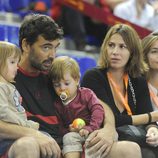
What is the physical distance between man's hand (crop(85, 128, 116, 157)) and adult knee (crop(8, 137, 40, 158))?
42 cm

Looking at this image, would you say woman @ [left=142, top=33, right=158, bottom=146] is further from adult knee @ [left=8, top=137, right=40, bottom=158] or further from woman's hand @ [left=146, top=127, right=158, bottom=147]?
adult knee @ [left=8, top=137, right=40, bottom=158]

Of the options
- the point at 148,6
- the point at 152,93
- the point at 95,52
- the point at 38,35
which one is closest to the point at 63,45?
the point at 95,52

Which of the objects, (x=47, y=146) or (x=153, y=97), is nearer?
(x=47, y=146)

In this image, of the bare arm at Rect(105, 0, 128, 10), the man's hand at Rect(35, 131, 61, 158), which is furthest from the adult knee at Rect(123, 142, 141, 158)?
the bare arm at Rect(105, 0, 128, 10)

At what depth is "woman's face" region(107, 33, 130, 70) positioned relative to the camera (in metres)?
4.20

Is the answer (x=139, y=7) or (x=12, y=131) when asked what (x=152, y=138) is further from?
(x=139, y=7)

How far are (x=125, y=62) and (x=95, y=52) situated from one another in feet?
11.0

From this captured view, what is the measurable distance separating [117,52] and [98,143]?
75 cm

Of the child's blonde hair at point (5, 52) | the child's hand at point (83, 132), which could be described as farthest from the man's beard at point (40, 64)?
the child's hand at point (83, 132)

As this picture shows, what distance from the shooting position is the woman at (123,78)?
4160mm

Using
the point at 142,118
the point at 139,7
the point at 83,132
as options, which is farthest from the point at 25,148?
the point at 139,7

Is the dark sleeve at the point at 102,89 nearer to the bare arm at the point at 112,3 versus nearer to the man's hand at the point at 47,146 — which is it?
the man's hand at the point at 47,146

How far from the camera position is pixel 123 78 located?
14.1 feet

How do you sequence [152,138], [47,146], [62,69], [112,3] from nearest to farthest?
[47,146] < [62,69] < [152,138] < [112,3]
